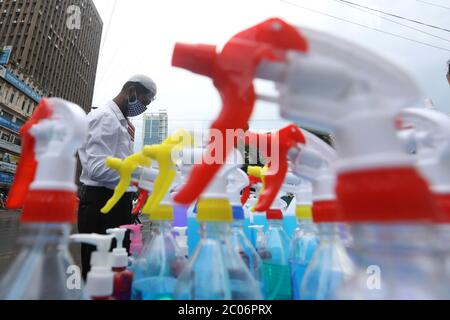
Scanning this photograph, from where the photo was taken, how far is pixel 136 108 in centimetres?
151

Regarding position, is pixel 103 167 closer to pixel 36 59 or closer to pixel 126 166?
pixel 126 166

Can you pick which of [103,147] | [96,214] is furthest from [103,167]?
[96,214]

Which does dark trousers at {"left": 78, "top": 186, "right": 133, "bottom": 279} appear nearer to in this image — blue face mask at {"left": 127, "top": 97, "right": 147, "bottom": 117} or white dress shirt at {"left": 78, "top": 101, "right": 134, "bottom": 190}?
white dress shirt at {"left": 78, "top": 101, "right": 134, "bottom": 190}

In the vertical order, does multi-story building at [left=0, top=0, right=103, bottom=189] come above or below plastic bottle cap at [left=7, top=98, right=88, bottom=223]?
above

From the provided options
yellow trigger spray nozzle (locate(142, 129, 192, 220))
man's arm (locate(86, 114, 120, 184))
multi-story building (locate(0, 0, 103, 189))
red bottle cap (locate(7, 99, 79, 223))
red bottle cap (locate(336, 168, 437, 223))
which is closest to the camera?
red bottle cap (locate(336, 168, 437, 223))

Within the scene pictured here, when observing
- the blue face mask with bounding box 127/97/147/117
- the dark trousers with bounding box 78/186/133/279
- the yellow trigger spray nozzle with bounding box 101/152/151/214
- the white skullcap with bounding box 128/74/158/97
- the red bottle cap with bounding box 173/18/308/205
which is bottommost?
the dark trousers with bounding box 78/186/133/279

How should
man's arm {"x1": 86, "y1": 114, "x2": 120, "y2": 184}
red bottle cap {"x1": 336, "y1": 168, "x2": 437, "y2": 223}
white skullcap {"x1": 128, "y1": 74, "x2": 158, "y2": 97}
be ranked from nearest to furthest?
red bottle cap {"x1": 336, "y1": 168, "x2": 437, "y2": 223}
man's arm {"x1": 86, "y1": 114, "x2": 120, "y2": 184}
white skullcap {"x1": 128, "y1": 74, "x2": 158, "y2": 97}

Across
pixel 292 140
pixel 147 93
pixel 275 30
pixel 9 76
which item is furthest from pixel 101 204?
pixel 9 76

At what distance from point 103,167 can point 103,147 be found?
0.39 ft

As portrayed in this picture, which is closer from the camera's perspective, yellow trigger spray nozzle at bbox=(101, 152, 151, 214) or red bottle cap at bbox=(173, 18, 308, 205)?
red bottle cap at bbox=(173, 18, 308, 205)

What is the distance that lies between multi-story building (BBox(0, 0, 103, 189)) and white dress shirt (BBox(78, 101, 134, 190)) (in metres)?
19.3

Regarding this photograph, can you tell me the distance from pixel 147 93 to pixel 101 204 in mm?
641

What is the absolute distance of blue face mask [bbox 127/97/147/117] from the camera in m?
1.46

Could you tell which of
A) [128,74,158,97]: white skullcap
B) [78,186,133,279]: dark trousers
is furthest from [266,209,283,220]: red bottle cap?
[128,74,158,97]: white skullcap
